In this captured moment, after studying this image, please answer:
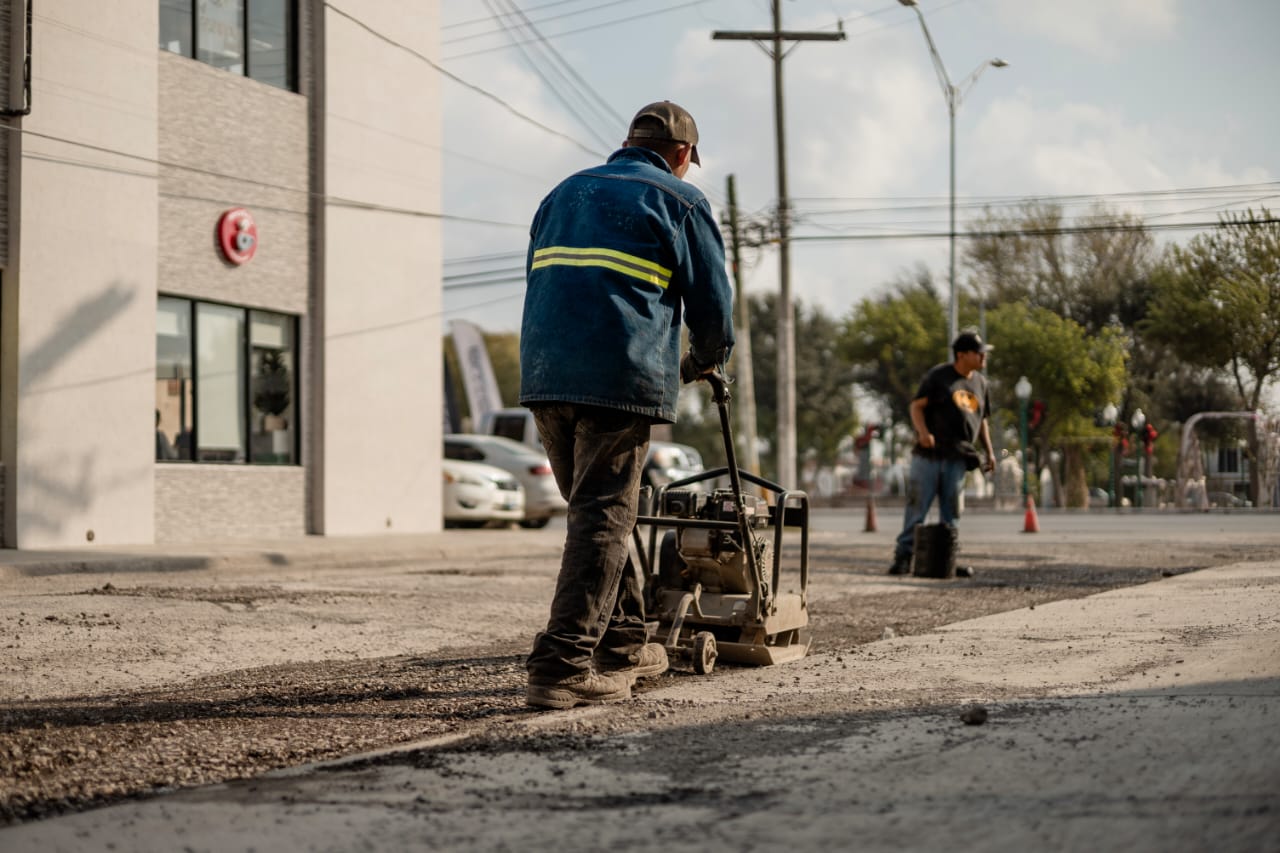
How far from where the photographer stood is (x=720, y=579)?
607cm

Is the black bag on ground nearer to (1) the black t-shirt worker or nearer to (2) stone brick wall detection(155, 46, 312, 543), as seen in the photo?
(1) the black t-shirt worker

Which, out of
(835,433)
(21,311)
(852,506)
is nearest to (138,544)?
(21,311)

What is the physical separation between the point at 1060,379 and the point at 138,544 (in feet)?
135

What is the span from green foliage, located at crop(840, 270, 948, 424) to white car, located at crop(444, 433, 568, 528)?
34111mm

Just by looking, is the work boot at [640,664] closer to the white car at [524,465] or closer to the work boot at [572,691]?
the work boot at [572,691]

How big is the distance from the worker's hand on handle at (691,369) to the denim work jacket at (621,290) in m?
0.09

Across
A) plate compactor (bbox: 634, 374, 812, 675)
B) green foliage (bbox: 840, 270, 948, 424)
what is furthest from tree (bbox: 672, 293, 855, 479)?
plate compactor (bbox: 634, 374, 812, 675)

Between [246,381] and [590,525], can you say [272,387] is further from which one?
[590,525]

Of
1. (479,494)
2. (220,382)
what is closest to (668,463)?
(479,494)

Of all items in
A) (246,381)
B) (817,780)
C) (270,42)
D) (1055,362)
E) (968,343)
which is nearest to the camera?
(817,780)

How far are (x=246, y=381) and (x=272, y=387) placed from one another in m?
0.51

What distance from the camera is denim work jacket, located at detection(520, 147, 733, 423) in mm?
4781

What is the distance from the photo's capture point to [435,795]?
10.8ft

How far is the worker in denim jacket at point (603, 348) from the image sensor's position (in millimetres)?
4773
